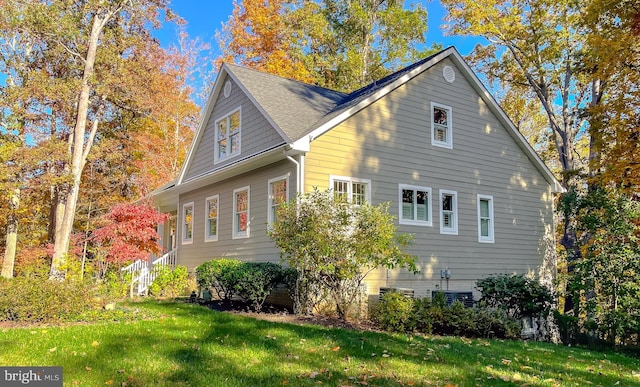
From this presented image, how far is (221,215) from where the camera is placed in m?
14.7

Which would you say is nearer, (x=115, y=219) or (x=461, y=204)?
(x=461, y=204)

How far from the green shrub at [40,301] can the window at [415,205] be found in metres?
7.75

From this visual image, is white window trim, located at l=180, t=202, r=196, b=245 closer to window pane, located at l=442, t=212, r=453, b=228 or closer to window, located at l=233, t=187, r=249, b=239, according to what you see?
window, located at l=233, t=187, r=249, b=239

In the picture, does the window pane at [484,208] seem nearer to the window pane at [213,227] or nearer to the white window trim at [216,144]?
the white window trim at [216,144]

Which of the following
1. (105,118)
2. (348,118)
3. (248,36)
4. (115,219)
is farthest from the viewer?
(248,36)

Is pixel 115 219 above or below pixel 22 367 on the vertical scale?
above

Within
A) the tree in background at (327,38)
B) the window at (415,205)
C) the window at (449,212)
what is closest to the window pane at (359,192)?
the window at (415,205)

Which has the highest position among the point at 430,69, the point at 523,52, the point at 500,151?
the point at 523,52

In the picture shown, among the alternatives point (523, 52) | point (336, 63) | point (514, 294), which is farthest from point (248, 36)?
point (514, 294)

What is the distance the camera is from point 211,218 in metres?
15.4

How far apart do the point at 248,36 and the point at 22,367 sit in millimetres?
23060

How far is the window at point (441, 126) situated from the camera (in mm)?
14187

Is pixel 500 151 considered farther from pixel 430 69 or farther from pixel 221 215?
pixel 221 215

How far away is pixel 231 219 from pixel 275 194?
227cm
